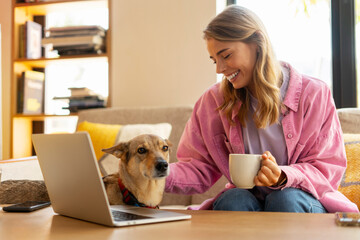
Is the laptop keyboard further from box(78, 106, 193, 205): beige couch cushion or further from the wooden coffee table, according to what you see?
box(78, 106, 193, 205): beige couch cushion

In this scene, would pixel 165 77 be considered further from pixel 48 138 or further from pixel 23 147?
pixel 48 138

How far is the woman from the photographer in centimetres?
142

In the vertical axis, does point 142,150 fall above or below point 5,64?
below

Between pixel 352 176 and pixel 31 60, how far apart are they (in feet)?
8.33

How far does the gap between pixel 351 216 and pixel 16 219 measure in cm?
80

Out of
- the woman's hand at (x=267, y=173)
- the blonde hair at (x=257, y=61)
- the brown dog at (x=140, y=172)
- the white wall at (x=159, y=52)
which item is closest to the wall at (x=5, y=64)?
the white wall at (x=159, y=52)

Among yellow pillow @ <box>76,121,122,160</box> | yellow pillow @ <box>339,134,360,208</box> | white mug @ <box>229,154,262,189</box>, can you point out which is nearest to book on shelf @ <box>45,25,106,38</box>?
yellow pillow @ <box>76,121,122,160</box>

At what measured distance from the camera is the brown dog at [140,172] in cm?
135

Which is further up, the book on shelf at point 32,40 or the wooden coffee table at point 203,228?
the book on shelf at point 32,40

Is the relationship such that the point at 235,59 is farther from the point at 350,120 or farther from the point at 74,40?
the point at 74,40

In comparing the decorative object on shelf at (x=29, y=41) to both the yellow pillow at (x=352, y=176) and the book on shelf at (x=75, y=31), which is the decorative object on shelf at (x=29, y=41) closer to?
the book on shelf at (x=75, y=31)

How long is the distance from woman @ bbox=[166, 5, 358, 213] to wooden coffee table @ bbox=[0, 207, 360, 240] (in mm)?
393

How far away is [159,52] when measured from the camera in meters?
3.11

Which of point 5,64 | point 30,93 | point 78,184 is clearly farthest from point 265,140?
point 5,64
